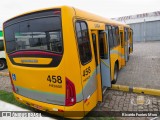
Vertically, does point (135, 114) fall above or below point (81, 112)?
below

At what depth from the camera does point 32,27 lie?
12.8ft

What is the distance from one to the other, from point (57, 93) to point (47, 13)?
5.83ft

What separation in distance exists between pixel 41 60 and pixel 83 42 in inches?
41.3

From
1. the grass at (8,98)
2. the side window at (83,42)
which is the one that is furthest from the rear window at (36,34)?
the grass at (8,98)

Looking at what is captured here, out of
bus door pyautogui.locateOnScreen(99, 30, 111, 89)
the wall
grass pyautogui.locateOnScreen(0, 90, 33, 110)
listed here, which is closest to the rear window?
bus door pyautogui.locateOnScreen(99, 30, 111, 89)

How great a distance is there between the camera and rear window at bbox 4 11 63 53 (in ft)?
11.6

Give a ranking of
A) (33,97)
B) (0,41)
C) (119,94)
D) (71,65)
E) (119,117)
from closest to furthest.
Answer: (71,65) < (33,97) < (119,117) < (119,94) < (0,41)

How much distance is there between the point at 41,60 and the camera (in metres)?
3.79

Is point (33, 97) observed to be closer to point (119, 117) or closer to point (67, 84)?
point (67, 84)

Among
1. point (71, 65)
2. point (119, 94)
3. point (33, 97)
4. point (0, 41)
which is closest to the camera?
point (71, 65)

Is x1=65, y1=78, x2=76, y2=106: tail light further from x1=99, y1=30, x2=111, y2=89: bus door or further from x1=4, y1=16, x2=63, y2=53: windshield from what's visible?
x1=99, y1=30, x2=111, y2=89: bus door

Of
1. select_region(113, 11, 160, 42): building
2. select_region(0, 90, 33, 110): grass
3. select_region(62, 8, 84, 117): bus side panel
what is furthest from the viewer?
select_region(113, 11, 160, 42): building

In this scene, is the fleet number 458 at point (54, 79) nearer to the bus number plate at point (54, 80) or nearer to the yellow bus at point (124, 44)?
the bus number plate at point (54, 80)

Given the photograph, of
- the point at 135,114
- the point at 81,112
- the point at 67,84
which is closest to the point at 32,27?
the point at 67,84
